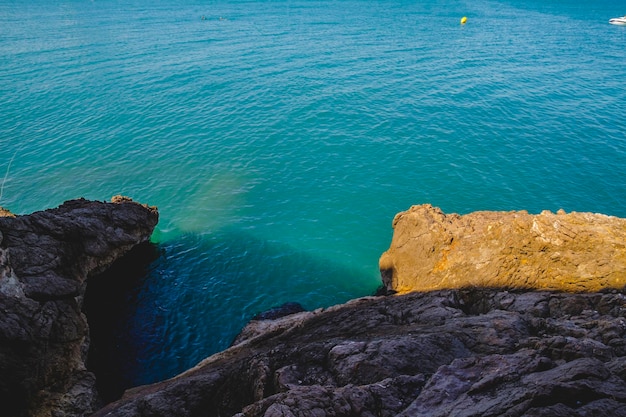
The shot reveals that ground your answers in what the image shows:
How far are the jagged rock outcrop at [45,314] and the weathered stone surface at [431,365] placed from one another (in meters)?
4.41

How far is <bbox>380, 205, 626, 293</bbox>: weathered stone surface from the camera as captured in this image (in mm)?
23266

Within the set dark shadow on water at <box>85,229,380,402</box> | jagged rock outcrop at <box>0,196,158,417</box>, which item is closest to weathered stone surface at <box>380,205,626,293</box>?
dark shadow on water at <box>85,229,380,402</box>

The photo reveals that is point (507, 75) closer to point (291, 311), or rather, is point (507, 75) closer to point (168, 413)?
point (291, 311)

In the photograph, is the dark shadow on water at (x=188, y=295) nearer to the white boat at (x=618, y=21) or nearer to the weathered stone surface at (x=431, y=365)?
the weathered stone surface at (x=431, y=365)

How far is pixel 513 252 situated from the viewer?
25594 millimetres

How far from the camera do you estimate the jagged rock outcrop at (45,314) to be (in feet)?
69.9

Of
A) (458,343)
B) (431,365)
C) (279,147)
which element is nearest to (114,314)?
(431,365)

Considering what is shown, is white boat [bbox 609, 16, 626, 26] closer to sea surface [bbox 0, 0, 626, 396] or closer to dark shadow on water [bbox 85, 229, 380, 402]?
sea surface [bbox 0, 0, 626, 396]

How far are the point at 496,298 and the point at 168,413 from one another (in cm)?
1674

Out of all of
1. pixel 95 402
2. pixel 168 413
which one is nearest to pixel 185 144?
pixel 95 402

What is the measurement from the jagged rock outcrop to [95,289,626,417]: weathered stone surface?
4.41 m

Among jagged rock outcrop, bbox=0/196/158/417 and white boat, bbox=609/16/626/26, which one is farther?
white boat, bbox=609/16/626/26

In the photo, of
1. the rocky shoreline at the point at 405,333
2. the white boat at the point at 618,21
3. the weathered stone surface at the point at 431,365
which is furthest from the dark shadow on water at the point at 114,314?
the white boat at the point at 618,21

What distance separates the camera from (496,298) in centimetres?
2239
